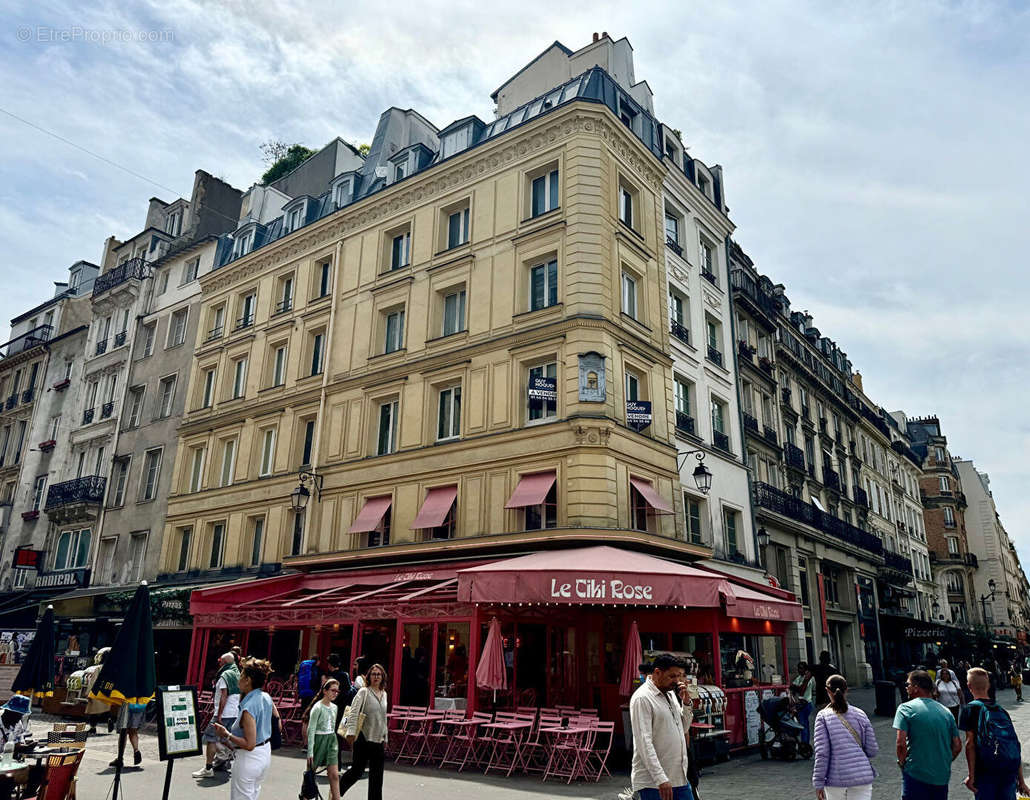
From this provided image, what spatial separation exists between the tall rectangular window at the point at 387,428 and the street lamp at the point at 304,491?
2162mm

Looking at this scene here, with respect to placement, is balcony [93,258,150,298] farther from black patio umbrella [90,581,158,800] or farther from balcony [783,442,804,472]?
balcony [783,442,804,472]

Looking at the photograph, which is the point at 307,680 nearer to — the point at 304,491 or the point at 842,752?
the point at 304,491

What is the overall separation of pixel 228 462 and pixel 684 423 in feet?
48.5

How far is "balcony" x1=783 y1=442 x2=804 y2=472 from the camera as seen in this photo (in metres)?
27.3

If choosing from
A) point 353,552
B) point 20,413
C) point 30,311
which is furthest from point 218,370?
point 30,311

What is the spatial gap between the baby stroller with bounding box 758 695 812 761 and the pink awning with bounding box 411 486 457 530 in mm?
8020

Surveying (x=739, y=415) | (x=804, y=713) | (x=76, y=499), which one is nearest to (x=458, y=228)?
(x=739, y=415)

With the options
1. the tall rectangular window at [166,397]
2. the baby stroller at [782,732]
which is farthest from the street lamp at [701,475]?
the tall rectangular window at [166,397]

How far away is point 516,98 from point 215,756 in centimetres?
1982

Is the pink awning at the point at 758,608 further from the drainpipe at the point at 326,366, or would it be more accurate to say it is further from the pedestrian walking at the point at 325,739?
the drainpipe at the point at 326,366

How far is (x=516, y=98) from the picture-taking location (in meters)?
23.2

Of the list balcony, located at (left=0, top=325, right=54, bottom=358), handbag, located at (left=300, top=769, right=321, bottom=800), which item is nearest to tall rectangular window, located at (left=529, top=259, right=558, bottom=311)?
handbag, located at (left=300, top=769, right=321, bottom=800)

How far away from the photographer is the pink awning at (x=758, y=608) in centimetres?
1284

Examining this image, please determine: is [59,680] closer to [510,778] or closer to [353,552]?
[353,552]
